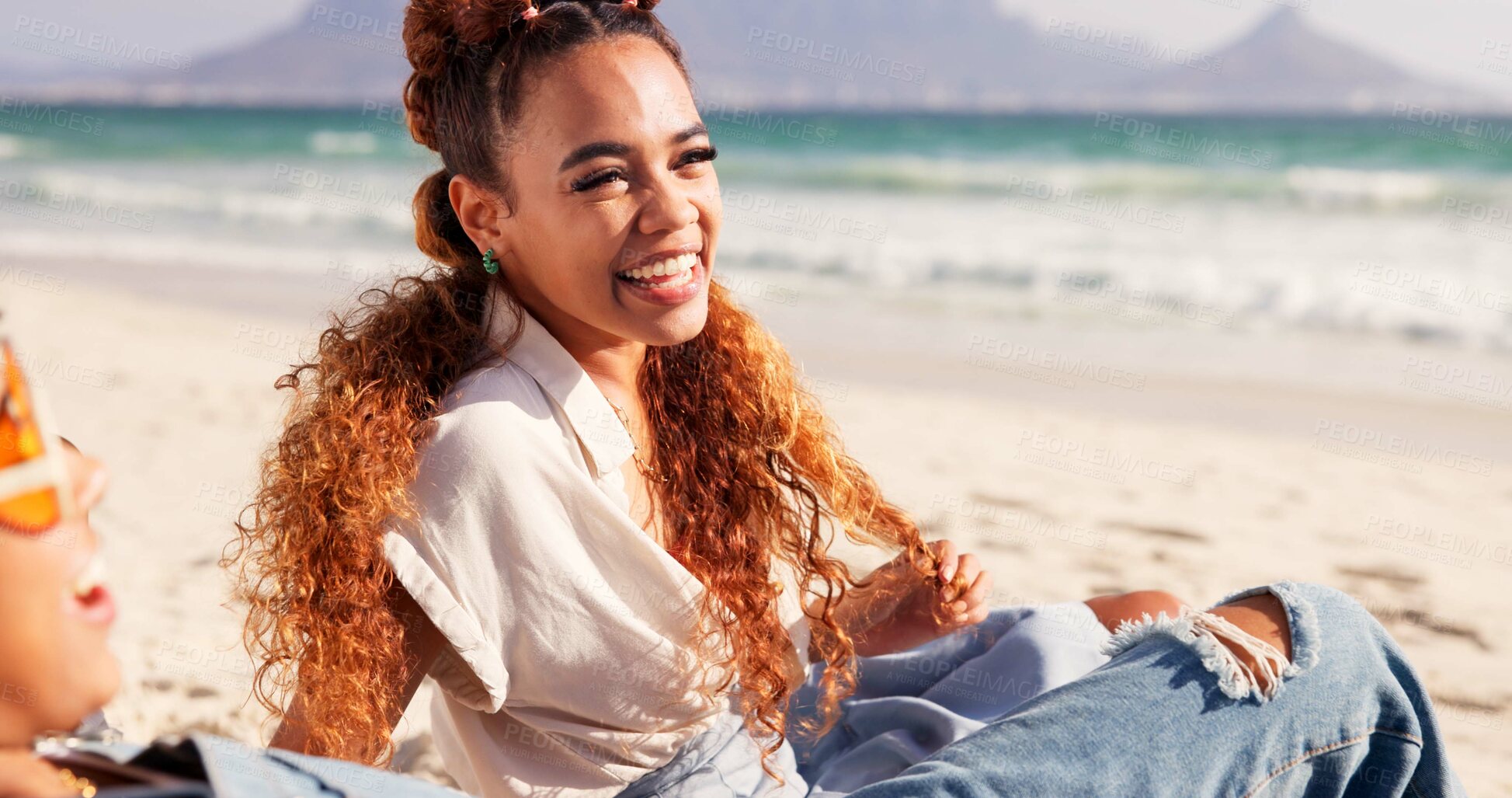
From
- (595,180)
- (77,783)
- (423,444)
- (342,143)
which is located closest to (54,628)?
(77,783)

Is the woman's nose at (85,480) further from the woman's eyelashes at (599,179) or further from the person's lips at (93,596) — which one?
the woman's eyelashes at (599,179)

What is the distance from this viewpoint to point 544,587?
1801 mm

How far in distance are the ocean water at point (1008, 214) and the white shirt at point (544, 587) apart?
3.10 metres

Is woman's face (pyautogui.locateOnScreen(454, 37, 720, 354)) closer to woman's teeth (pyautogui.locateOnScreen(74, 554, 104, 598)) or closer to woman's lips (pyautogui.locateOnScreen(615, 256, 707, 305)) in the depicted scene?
woman's lips (pyautogui.locateOnScreen(615, 256, 707, 305))

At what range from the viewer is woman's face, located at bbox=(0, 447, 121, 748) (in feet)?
3.41

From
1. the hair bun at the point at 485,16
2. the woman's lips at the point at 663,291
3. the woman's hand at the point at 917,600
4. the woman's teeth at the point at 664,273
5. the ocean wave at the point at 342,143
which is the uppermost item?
the ocean wave at the point at 342,143

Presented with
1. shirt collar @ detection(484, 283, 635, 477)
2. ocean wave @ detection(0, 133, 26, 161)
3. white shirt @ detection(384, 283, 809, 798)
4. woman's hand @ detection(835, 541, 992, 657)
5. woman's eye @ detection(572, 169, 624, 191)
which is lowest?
woman's hand @ detection(835, 541, 992, 657)

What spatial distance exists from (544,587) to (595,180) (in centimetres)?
63

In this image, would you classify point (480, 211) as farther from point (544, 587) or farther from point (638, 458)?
point (544, 587)

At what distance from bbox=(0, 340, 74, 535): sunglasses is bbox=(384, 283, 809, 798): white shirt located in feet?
2.34

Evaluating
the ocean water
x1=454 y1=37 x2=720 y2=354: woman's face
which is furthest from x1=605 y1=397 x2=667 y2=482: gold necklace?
the ocean water

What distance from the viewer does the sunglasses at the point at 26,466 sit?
3.39 feet

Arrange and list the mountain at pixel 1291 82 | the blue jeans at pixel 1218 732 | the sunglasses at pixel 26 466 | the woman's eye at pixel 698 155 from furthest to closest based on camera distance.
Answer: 1. the mountain at pixel 1291 82
2. the woman's eye at pixel 698 155
3. the blue jeans at pixel 1218 732
4. the sunglasses at pixel 26 466

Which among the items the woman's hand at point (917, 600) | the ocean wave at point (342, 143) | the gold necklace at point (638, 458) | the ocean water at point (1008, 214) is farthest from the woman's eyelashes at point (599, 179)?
the ocean wave at point (342, 143)
